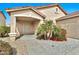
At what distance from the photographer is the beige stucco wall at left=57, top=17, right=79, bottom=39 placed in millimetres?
5090

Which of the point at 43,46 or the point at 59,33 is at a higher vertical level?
the point at 59,33

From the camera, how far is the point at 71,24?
5219mm

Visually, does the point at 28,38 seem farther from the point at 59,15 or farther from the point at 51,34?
the point at 59,15

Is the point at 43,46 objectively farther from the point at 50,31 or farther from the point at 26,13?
the point at 26,13

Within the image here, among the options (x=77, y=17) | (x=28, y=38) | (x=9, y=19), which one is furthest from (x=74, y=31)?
(x=9, y=19)

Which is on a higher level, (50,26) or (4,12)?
(4,12)

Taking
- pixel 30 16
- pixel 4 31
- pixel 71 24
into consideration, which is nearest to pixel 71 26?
pixel 71 24

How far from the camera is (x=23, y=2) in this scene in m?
4.95

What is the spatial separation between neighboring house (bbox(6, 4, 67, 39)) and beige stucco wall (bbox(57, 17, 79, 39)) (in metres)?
0.21

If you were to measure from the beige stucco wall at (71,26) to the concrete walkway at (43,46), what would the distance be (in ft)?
0.51

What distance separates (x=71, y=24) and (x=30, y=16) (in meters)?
1.05

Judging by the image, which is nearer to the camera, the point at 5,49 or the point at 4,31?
the point at 5,49

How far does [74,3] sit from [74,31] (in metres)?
0.71

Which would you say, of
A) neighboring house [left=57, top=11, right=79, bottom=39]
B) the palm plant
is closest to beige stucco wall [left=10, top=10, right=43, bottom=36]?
the palm plant
